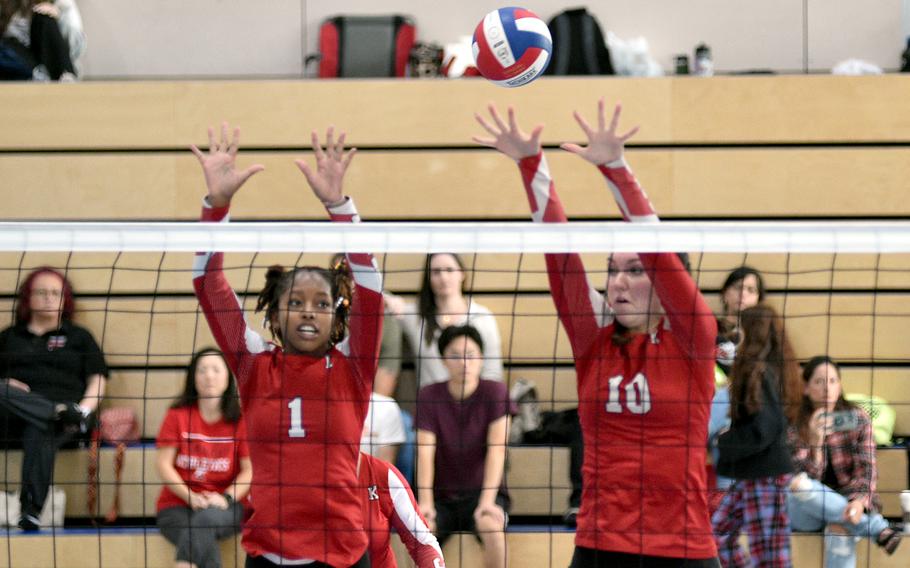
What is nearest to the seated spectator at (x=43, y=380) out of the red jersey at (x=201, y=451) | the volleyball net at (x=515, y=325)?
the volleyball net at (x=515, y=325)

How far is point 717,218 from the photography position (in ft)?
23.7

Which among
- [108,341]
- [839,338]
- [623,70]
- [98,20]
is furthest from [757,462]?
[98,20]

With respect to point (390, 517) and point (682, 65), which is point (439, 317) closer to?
point (682, 65)

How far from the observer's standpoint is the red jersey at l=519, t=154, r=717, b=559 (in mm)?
3346

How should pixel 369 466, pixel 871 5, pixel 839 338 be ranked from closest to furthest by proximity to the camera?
1. pixel 369 466
2. pixel 839 338
3. pixel 871 5

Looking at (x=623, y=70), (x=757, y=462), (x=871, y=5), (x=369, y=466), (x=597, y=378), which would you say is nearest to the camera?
(x=597, y=378)

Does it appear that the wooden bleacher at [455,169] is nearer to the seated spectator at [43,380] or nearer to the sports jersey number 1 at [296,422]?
the seated spectator at [43,380]

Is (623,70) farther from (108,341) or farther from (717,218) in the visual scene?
(108,341)

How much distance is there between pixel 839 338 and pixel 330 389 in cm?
434

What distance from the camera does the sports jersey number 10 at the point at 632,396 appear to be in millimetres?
3379

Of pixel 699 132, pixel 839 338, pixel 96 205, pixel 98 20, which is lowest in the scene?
pixel 839 338

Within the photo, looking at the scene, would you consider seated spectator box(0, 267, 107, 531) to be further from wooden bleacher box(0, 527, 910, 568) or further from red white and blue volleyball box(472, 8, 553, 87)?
red white and blue volleyball box(472, 8, 553, 87)

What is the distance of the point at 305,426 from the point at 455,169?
3.92 metres

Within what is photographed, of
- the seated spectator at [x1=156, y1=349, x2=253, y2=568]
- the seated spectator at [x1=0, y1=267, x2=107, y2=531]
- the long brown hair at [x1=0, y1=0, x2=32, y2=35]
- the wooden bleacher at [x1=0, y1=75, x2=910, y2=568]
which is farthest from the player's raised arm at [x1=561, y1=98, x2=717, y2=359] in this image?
the long brown hair at [x1=0, y1=0, x2=32, y2=35]
